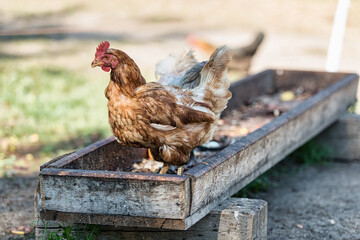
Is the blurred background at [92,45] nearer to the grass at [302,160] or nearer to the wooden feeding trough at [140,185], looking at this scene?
the grass at [302,160]

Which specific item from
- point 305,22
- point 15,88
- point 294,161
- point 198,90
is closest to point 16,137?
point 15,88

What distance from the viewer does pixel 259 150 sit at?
4.41 metres

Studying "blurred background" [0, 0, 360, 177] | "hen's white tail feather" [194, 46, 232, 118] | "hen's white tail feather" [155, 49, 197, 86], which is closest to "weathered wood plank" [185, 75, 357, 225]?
"hen's white tail feather" [194, 46, 232, 118]

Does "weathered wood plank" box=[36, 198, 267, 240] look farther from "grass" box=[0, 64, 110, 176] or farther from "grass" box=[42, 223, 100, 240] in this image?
"grass" box=[0, 64, 110, 176]

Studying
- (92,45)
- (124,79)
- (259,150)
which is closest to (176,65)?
(259,150)

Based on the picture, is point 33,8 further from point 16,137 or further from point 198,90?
point 198,90

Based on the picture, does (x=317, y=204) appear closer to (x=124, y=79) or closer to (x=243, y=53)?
(x=124, y=79)

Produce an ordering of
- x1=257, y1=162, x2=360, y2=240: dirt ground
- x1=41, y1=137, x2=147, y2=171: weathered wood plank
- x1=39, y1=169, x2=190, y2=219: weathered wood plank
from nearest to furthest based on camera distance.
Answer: x1=39, y1=169, x2=190, y2=219: weathered wood plank < x1=41, y1=137, x2=147, y2=171: weathered wood plank < x1=257, y1=162, x2=360, y2=240: dirt ground

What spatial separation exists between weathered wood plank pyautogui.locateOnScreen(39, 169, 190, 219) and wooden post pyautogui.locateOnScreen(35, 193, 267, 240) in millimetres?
355

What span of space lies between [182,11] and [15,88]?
9956mm

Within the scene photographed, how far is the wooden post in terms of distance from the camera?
11.7ft

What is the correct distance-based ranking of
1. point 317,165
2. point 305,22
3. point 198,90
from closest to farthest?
point 198,90
point 317,165
point 305,22

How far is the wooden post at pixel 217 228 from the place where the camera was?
3578 millimetres

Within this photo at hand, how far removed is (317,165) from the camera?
21.4 feet
